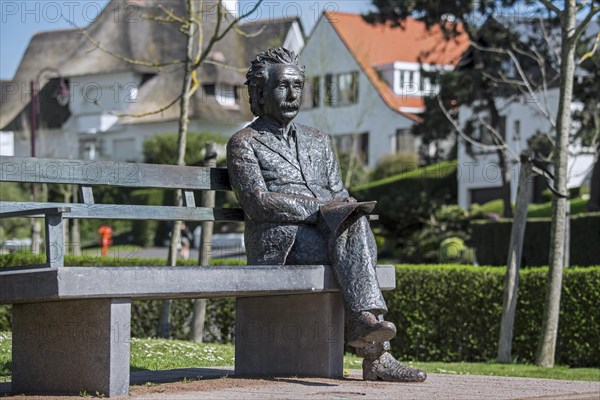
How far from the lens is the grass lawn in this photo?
985 cm

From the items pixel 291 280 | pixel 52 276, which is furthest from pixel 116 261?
pixel 52 276

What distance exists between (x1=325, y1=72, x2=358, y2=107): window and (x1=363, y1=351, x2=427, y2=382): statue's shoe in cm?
3918

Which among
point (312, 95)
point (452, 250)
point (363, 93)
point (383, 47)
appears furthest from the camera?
point (383, 47)

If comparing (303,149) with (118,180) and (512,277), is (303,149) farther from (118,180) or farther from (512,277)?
(512,277)

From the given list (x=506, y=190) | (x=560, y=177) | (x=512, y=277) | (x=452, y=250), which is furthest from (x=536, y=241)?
(x=560, y=177)

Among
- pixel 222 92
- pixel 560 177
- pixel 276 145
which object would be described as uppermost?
pixel 222 92

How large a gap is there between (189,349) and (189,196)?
3.44 metres

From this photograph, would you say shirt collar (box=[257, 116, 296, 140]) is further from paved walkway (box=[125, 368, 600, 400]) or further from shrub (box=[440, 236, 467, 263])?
shrub (box=[440, 236, 467, 263])

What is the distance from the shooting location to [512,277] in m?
13.7

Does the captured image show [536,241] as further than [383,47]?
No

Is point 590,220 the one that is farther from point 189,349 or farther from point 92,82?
point 92,82

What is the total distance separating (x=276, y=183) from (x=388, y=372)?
55.8 inches

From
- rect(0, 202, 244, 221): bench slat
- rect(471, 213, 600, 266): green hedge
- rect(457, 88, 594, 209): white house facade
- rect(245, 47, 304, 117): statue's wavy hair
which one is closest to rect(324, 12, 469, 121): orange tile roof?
rect(457, 88, 594, 209): white house facade

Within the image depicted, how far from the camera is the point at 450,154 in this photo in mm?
48094
